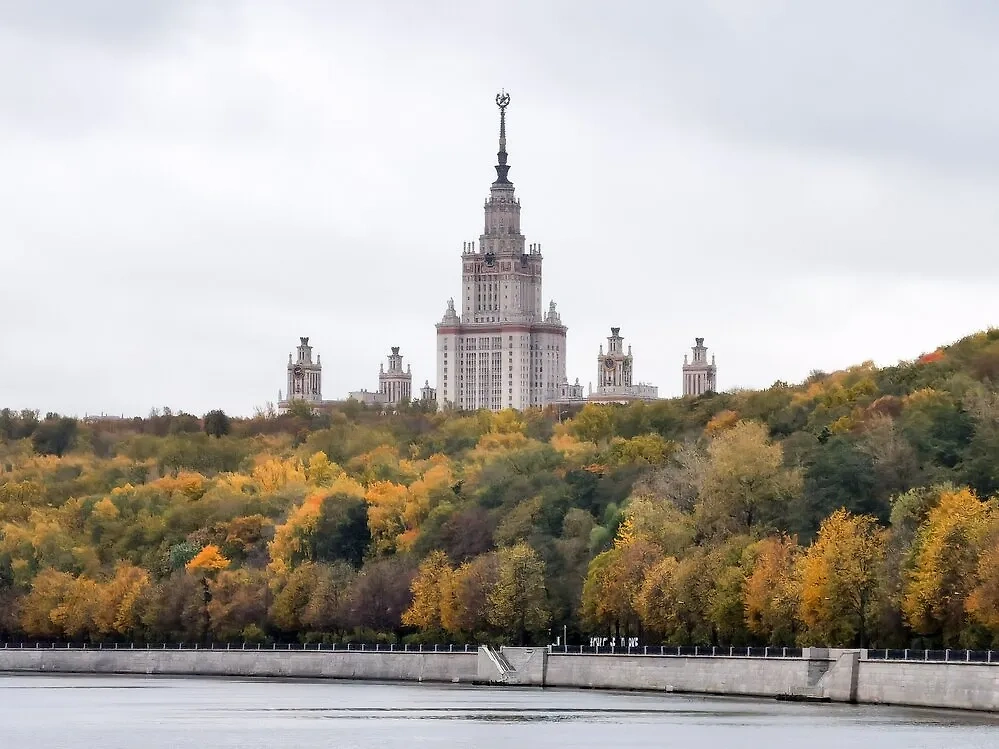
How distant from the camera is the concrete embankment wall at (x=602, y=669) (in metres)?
113

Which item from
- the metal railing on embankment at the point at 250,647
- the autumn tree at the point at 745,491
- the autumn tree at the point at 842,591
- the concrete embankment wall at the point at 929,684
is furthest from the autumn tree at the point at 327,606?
the concrete embankment wall at the point at 929,684

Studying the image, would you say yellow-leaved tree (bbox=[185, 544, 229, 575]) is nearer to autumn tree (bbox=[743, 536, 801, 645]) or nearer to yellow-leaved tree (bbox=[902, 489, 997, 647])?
autumn tree (bbox=[743, 536, 801, 645])

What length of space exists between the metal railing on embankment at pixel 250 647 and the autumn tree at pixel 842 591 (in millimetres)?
26280

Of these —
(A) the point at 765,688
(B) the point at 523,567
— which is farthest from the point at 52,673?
(A) the point at 765,688

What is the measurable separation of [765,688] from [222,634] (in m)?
53.4

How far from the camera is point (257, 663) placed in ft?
535

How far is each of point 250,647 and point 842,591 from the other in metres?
49.5

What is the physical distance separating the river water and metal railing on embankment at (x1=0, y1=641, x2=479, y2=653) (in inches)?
498

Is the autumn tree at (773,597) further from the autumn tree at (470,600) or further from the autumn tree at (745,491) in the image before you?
the autumn tree at (470,600)

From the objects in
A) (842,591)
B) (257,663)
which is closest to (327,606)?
(257,663)

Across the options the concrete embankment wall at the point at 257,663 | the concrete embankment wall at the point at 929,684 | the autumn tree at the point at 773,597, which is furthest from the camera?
the concrete embankment wall at the point at 257,663

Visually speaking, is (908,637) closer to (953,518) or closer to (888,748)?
(953,518)

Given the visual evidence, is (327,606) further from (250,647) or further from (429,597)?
(429,597)

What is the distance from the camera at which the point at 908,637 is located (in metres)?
124
